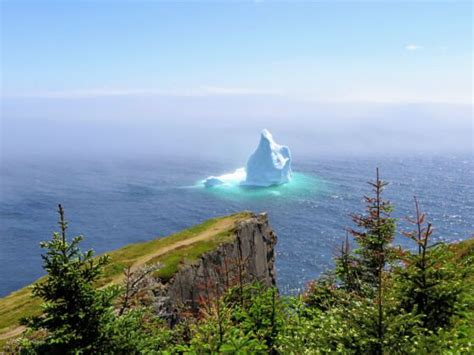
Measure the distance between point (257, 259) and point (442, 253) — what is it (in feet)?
148

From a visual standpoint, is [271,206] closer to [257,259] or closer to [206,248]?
[257,259]

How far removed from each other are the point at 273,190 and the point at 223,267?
9370 cm

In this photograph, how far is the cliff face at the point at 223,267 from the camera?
132 feet

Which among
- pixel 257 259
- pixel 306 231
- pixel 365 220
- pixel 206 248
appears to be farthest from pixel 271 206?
pixel 365 220

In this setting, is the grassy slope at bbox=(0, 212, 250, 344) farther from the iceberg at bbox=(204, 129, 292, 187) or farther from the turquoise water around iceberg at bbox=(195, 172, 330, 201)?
the iceberg at bbox=(204, 129, 292, 187)

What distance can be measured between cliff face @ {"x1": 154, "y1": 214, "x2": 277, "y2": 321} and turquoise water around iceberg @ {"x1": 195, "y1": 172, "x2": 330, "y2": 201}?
226 feet

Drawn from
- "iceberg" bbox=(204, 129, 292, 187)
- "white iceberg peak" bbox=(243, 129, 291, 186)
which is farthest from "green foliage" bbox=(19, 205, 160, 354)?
"white iceberg peak" bbox=(243, 129, 291, 186)

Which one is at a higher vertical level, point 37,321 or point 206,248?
point 37,321

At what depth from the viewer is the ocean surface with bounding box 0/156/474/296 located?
84375 mm

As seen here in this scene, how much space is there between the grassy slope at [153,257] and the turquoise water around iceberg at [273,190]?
71.1 meters

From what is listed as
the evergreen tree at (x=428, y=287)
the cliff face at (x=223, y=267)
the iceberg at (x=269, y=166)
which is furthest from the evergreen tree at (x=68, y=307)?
the iceberg at (x=269, y=166)

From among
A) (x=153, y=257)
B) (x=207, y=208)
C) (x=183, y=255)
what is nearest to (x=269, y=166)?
(x=207, y=208)

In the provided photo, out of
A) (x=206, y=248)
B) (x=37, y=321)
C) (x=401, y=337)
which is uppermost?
(x=401, y=337)

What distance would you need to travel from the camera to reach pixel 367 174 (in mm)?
173250
